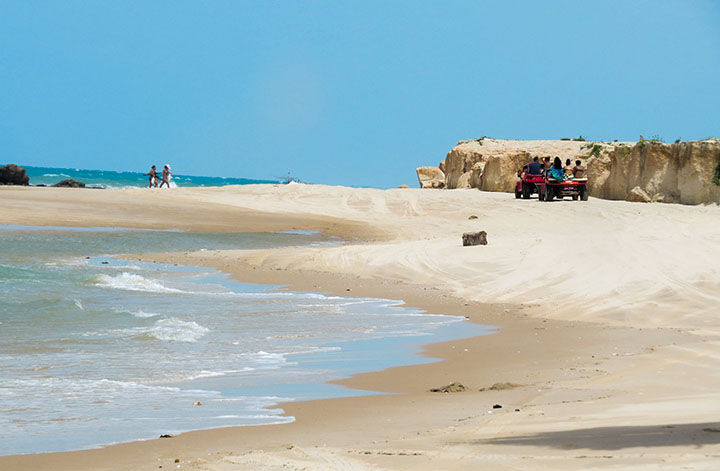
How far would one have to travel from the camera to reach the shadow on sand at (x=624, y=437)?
14.7ft

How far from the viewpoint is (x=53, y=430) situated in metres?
5.84

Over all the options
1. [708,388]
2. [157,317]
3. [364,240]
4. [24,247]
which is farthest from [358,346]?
[364,240]

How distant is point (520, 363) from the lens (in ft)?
27.2

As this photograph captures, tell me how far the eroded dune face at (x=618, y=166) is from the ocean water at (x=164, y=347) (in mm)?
19725

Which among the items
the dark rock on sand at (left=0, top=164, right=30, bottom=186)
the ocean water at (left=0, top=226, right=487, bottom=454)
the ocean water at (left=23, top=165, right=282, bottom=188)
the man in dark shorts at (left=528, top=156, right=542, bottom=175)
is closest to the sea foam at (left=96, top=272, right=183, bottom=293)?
the ocean water at (left=0, top=226, right=487, bottom=454)

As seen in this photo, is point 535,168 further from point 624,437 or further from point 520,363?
point 624,437

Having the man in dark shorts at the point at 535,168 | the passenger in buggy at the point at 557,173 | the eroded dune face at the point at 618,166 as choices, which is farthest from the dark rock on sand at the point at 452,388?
the man in dark shorts at the point at 535,168

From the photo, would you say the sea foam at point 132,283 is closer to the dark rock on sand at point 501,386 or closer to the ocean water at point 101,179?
the dark rock on sand at point 501,386

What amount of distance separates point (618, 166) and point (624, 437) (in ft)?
98.8

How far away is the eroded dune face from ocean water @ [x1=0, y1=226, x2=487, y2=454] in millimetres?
19725

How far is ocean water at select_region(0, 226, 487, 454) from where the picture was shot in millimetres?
6250

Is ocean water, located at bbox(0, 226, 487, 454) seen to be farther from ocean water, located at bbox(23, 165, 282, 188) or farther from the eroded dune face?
ocean water, located at bbox(23, 165, 282, 188)

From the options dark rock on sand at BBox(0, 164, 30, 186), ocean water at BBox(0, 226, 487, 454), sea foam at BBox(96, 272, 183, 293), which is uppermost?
dark rock on sand at BBox(0, 164, 30, 186)

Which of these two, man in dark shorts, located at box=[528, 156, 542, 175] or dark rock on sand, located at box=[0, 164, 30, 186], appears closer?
man in dark shorts, located at box=[528, 156, 542, 175]
